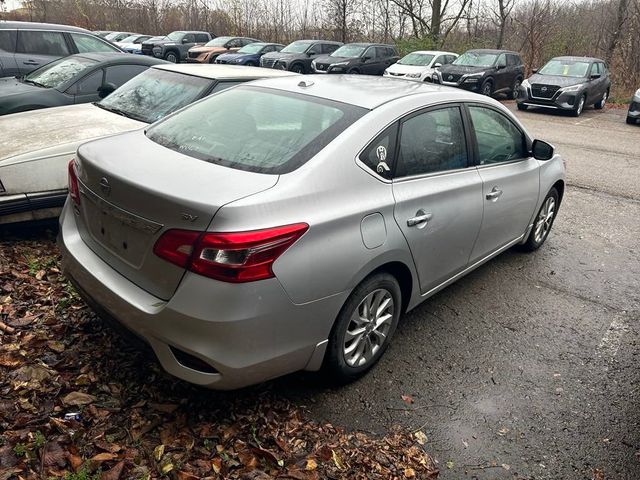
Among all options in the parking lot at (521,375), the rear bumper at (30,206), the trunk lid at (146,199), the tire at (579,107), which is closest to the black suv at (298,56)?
the tire at (579,107)

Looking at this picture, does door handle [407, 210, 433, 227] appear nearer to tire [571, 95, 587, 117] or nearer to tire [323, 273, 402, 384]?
tire [323, 273, 402, 384]

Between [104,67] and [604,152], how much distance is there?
30.7ft

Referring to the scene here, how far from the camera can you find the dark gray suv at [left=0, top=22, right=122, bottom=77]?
28.7 ft

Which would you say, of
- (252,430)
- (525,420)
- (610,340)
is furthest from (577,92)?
(252,430)

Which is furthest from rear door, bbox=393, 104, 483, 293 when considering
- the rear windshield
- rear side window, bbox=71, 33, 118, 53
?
rear side window, bbox=71, 33, 118, 53

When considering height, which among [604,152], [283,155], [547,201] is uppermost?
[283,155]

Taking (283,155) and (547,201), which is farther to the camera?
(547,201)

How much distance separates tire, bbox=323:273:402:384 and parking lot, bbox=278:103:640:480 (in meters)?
0.16

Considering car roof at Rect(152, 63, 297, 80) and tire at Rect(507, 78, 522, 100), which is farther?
tire at Rect(507, 78, 522, 100)

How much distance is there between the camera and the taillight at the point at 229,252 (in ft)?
6.97

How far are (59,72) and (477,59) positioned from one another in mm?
14726

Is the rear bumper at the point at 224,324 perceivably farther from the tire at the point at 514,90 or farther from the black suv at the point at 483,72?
the tire at the point at 514,90

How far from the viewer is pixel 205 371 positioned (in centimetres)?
226

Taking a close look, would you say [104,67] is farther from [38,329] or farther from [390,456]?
[390,456]
